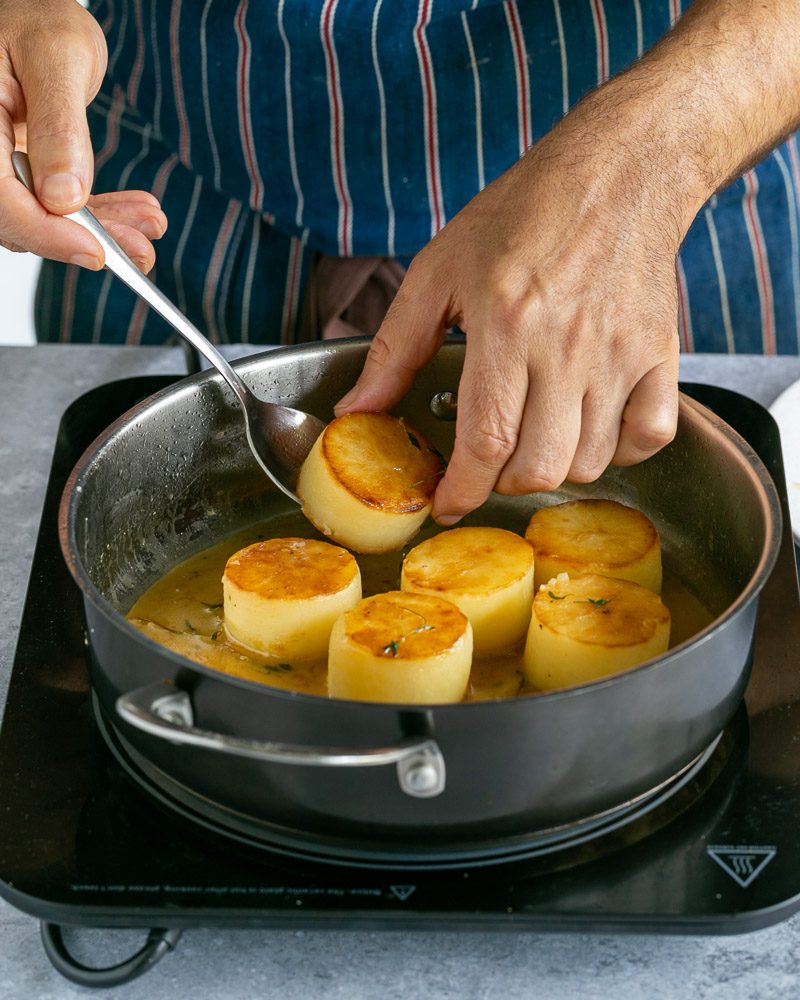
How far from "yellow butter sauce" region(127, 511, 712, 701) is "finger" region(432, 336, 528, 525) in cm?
16

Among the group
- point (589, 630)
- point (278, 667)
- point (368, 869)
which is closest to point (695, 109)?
point (589, 630)

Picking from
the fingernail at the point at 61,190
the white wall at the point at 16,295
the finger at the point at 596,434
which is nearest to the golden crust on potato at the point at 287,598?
the finger at the point at 596,434

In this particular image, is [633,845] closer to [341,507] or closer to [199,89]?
[341,507]

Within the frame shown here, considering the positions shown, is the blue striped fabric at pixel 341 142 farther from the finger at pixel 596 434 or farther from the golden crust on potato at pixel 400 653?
the golden crust on potato at pixel 400 653

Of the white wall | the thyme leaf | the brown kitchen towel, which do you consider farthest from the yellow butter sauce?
the white wall

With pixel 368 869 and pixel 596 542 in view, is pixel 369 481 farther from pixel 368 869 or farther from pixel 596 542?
pixel 368 869

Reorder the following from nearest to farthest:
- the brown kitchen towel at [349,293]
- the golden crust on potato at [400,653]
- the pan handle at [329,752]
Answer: the pan handle at [329,752] < the golden crust on potato at [400,653] < the brown kitchen towel at [349,293]

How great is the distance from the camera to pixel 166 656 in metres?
0.73

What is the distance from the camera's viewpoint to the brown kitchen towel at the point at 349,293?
62.2 inches

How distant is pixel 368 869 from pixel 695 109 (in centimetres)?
75

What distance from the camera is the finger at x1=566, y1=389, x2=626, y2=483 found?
3.19 feet

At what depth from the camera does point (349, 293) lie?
1583 mm

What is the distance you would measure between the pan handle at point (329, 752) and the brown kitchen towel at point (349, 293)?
93 centimetres

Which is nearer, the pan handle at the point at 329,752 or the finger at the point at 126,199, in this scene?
the pan handle at the point at 329,752
